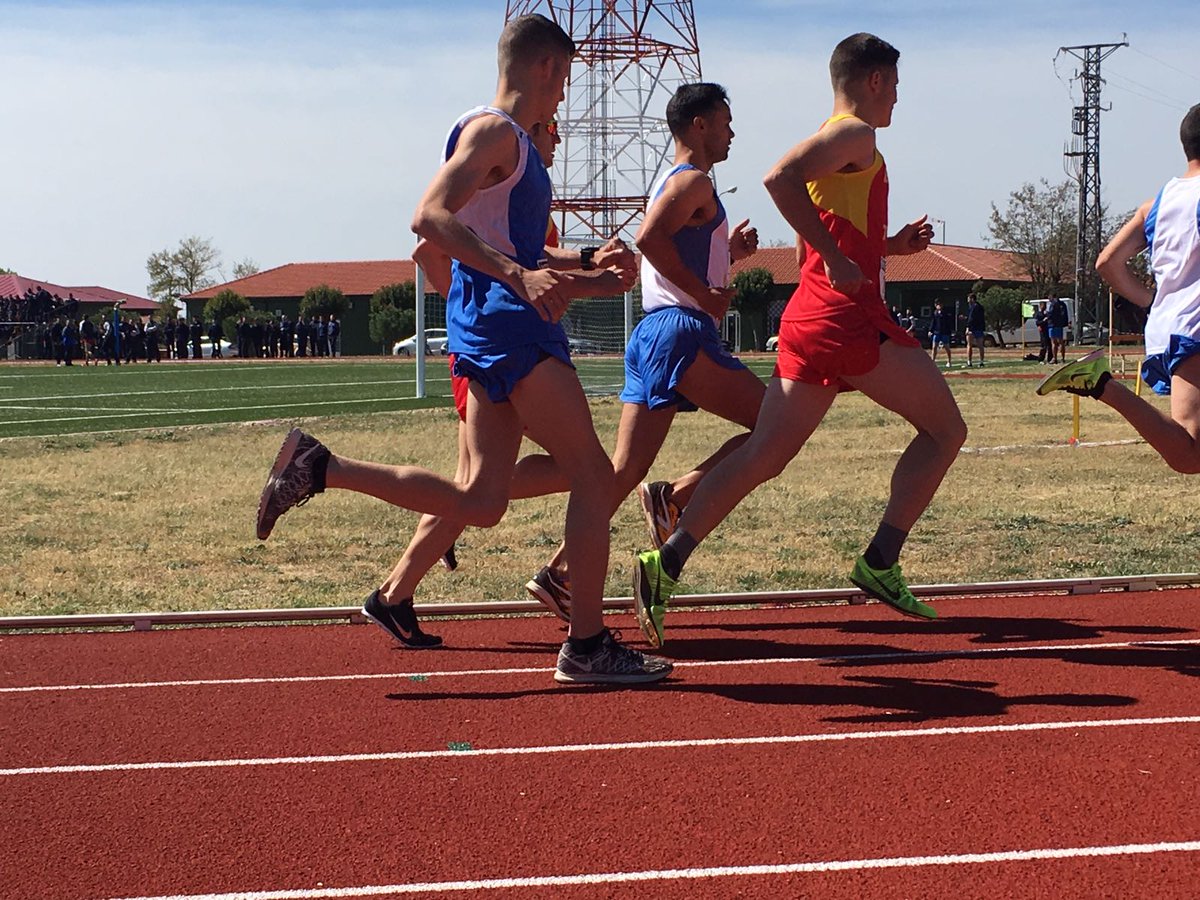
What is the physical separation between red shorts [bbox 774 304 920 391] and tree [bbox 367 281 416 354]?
72.7m

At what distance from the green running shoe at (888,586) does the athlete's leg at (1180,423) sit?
1.12 metres

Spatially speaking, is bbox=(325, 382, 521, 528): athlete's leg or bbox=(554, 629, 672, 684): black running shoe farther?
bbox=(554, 629, 672, 684): black running shoe

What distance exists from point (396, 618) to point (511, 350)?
149cm

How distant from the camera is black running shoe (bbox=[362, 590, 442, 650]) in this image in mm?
6309

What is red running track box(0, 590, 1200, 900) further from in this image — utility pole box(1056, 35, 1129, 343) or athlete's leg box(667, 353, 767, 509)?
utility pole box(1056, 35, 1129, 343)

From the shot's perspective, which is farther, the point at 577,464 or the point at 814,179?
the point at 814,179

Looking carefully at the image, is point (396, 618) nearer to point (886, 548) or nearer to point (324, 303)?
point (886, 548)

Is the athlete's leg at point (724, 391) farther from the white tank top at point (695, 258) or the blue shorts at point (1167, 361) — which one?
the blue shorts at point (1167, 361)

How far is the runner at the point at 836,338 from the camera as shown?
600 cm

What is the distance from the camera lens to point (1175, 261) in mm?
6449

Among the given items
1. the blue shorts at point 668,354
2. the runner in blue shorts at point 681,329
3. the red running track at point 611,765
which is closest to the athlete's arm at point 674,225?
the runner in blue shorts at point 681,329

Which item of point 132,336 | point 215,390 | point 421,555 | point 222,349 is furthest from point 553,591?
point 222,349

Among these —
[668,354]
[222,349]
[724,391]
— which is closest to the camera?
[668,354]

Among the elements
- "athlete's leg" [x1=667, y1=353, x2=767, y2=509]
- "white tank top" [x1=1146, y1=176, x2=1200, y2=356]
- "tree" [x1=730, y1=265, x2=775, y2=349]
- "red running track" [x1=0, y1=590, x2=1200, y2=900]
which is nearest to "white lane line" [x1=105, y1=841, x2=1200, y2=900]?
"red running track" [x1=0, y1=590, x2=1200, y2=900]
